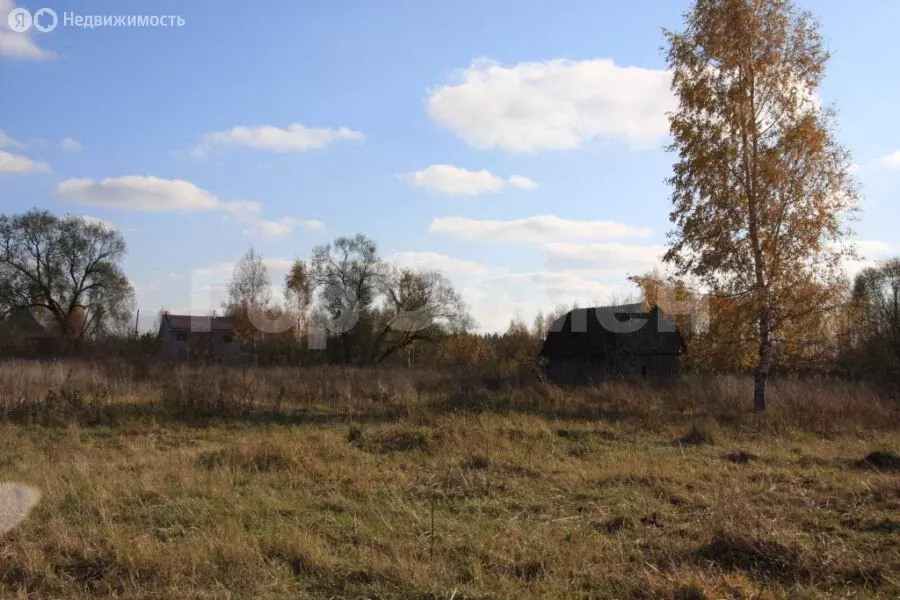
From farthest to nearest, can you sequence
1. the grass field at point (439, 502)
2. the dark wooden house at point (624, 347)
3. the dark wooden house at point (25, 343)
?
the dark wooden house at point (25, 343) → the dark wooden house at point (624, 347) → the grass field at point (439, 502)

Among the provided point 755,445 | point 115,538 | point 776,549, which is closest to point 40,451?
point 115,538

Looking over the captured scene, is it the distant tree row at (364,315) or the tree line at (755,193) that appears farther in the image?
the distant tree row at (364,315)

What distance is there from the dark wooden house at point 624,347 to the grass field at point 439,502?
9353mm

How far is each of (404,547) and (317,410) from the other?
1042 cm

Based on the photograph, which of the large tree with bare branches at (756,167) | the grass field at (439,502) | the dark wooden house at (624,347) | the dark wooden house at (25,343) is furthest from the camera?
the dark wooden house at (25,343)

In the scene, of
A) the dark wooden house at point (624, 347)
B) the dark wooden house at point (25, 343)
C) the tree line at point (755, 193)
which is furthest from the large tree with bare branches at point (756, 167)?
the dark wooden house at point (25, 343)

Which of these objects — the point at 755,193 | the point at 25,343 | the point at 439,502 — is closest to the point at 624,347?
the point at 755,193

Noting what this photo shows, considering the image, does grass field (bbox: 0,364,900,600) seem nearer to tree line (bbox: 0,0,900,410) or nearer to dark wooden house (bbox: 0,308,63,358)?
tree line (bbox: 0,0,900,410)

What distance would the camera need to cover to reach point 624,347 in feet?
77.9

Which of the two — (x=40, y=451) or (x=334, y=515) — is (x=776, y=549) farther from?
(x=40, y=451)

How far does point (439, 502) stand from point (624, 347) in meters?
18.1

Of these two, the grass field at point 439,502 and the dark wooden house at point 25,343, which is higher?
the dark wooden house at point 25,343

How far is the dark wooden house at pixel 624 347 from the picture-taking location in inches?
935

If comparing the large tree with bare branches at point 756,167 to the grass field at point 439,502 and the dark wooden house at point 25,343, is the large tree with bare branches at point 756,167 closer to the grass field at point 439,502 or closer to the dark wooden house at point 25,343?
the grass field at point 439,502
